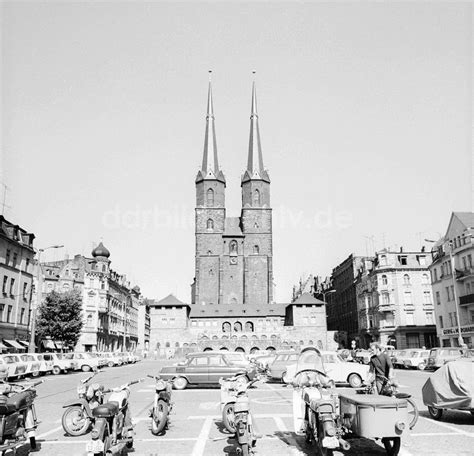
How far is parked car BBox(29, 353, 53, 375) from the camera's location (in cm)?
3084

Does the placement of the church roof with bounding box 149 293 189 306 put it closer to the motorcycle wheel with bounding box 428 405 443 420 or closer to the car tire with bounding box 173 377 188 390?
the car tire with bounding box 173 377 188 390

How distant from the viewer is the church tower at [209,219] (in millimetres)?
99062

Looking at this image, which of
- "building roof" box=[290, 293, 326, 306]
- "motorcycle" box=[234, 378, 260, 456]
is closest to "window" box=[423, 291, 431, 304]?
"building roof" box=[290, 293, 326, 306]

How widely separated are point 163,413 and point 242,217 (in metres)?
97.1

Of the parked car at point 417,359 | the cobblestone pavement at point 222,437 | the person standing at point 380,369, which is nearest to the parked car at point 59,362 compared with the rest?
the cobblestone pavement at point 222,437

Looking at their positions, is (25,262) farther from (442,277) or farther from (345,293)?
(345,293)

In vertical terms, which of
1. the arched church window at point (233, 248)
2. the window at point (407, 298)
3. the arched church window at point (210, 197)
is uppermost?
the arched church window at point (210, 197)

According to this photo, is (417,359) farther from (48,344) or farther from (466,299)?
(48,344)

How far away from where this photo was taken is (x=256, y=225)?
104438mm

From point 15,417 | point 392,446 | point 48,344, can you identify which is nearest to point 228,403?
point 392,446

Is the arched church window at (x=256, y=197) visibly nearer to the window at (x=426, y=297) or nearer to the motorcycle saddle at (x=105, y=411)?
the window at (x=426, y=297)

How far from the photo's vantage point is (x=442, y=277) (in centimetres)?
4981

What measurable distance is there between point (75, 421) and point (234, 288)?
90165 mm

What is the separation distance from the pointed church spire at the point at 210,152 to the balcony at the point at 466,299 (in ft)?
225
